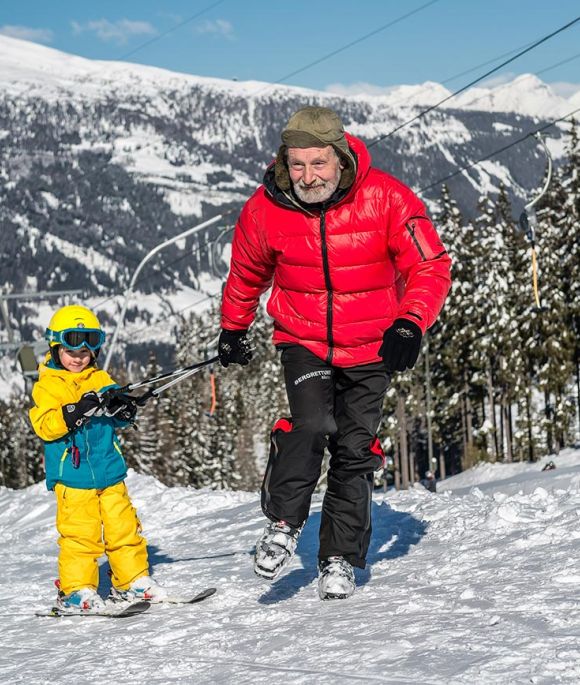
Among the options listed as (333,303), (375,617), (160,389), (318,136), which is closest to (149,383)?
(160,389)

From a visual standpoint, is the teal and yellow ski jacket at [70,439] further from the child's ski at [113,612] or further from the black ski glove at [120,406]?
the child's ski at [113,612]

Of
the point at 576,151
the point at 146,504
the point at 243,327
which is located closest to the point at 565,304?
the point at 576,151

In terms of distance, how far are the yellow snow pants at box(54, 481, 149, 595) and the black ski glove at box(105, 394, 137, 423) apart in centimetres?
45

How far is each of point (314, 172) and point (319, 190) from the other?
9cm

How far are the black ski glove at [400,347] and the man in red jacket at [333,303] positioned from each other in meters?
0.06

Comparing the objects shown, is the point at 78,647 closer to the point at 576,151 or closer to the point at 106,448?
the point at 106,448

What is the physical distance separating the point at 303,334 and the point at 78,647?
72.8 inches

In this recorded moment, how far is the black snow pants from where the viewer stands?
4.49 metres

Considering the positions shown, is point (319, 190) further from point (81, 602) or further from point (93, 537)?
point (81, 602)

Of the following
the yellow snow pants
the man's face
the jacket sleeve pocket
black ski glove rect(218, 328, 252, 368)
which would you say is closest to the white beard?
the man's face

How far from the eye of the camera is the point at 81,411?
196 inches

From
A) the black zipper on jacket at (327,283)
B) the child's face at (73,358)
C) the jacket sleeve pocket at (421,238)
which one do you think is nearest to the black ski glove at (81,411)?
the child's face at (73,358)

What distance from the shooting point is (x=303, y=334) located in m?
4.61

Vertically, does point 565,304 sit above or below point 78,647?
above
